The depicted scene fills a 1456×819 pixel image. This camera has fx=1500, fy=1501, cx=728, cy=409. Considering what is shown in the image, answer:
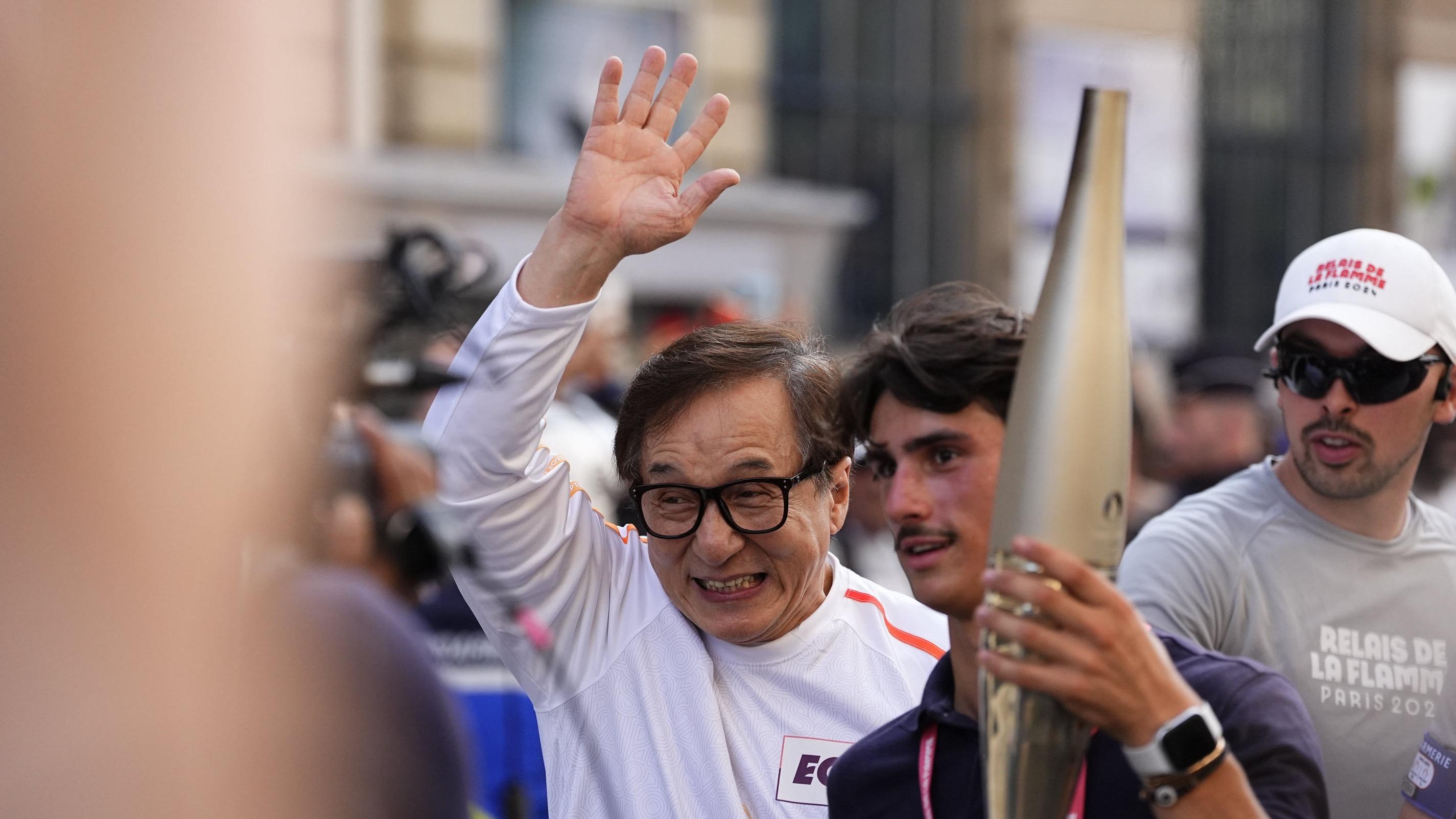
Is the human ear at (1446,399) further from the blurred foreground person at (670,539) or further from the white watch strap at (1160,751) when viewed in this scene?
the white watch strap at (1160,751)

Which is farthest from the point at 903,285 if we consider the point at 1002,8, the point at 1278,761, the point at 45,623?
the point at 45,623

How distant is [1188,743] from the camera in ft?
3.62

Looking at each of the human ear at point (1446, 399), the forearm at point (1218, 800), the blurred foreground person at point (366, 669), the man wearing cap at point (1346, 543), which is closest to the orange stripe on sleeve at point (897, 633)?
the man wearing cap at point (1346, 543)

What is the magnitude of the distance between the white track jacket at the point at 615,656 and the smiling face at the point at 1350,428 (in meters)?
0.66

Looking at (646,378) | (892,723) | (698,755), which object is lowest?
(698,755)

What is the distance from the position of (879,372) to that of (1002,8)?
13.3 metres

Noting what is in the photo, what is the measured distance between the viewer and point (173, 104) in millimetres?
566

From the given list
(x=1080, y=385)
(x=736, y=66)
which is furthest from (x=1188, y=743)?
(x=736, y=66)

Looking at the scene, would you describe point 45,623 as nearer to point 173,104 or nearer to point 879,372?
point 173,104

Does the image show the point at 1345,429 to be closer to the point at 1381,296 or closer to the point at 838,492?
the point at 1381,296

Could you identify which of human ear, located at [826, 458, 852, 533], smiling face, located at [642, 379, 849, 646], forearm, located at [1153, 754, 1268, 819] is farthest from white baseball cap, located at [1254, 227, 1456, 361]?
forearm, located at [1153, 754, 1268, 819]

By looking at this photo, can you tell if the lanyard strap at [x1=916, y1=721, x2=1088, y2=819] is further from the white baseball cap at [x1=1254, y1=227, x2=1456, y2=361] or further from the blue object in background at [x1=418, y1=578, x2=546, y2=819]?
the white baseball cap at [x1=1254, y1=227, x2=1456, y2=361]

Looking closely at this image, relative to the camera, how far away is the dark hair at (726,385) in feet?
7.09

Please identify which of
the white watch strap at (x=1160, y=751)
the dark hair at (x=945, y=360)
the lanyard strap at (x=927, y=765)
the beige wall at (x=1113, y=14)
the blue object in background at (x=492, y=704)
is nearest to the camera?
the white watch strap at (x=1160, y=751)
